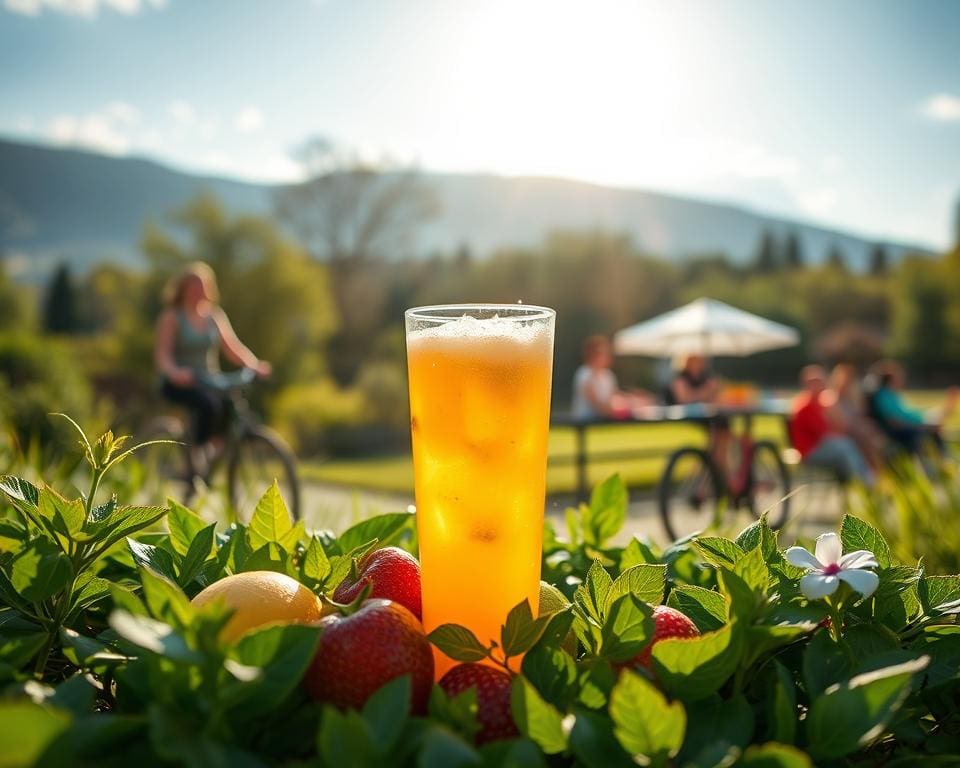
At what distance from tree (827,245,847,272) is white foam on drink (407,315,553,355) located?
72799mm

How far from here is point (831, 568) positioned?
91 centimetres

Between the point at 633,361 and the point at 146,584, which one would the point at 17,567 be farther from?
the point at 633,361

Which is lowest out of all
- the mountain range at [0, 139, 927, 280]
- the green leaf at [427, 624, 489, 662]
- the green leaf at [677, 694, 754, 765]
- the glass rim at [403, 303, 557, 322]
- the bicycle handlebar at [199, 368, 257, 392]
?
the bicycle handlebar at [199, 368, 257, 392]

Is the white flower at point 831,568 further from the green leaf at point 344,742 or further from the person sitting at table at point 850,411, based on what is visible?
the person sitting at table at point 850,411

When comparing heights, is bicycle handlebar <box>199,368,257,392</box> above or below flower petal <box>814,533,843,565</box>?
below

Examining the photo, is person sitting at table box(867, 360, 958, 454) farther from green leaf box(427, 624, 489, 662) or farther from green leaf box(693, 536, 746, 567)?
green leaf box(427, 624, 489, 662)

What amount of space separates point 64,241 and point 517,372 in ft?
398

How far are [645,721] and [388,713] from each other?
20cm

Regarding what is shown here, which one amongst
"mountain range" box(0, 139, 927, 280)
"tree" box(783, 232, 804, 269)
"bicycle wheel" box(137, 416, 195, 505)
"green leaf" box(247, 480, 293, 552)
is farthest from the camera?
"mountain range" box(0, 139, 927, 280)

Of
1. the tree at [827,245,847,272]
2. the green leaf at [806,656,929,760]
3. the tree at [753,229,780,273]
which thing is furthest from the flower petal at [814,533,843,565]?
the tree at [753,229,780,273]

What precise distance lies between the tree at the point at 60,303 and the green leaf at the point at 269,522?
2575 inches

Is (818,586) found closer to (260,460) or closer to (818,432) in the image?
(260,460)

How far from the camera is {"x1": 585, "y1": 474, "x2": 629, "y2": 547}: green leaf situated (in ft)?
4.46

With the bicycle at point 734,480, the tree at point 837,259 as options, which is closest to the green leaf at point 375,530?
the bicycle at point 734,480
